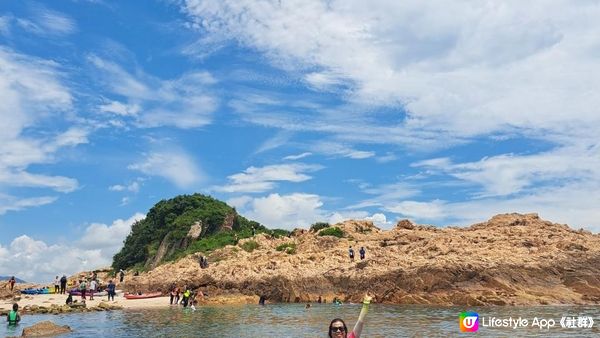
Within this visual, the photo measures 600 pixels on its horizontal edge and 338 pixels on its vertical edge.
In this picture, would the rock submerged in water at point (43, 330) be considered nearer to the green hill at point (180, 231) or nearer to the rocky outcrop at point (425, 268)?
the rocky outcrop at point (425, 268)

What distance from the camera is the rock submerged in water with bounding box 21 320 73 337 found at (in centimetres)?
2297

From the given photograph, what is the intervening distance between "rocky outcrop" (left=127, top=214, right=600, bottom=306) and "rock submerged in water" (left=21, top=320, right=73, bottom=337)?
68.6 ft

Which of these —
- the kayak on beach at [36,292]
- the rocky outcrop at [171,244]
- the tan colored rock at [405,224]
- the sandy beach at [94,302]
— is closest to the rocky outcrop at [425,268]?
the tan colored rock at [405,224]

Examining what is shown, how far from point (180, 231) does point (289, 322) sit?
150 feet

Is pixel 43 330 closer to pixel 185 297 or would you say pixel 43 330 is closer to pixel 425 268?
pixel 185 297

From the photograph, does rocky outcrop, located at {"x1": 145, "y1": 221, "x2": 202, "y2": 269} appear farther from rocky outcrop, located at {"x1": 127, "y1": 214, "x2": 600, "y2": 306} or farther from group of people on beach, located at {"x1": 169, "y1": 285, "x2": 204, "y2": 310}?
group of people on beach, located at {"x1": 169, "y1": 285, "x2": 204, "y2": 310}

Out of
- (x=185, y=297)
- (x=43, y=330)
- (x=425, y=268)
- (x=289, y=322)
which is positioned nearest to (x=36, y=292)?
(x=185, y=297)

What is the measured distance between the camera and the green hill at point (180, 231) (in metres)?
68.8

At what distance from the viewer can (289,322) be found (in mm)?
28156

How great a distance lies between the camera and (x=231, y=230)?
2879 inches

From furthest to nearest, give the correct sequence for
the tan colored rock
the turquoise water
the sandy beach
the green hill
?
the green hill < the tan colored rock < the sandy beach < the turquoise water

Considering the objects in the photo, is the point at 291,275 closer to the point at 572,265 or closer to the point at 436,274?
the point at 436,274

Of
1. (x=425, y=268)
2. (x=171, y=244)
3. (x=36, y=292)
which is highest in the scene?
(x=171, y=244)

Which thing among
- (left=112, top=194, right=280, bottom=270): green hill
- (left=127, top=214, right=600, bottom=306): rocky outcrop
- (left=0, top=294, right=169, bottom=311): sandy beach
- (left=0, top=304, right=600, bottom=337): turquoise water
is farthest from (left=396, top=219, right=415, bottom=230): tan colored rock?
(left=0, top=294, right=169, bottom=311): sandy beach
